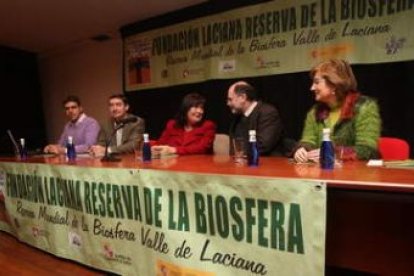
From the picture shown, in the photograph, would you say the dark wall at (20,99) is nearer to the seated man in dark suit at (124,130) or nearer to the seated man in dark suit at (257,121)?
the seated man in dark suit at (124,130)

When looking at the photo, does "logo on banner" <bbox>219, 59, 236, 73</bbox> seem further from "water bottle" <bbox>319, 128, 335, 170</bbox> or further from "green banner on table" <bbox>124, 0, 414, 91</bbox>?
"water bottle" <bbox>319, 128, 335, 170</bbox>

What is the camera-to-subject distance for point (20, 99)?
4.86m

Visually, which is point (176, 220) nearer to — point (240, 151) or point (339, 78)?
point (240, 151)

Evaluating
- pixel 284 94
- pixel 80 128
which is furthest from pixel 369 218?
pixel 80 128

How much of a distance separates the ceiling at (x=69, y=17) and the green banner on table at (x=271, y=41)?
25 cm

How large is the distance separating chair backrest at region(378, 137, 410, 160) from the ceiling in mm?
2222

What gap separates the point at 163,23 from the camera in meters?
3.67

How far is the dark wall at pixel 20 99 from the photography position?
460cm

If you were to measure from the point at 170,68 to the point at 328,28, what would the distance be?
5.53 feet

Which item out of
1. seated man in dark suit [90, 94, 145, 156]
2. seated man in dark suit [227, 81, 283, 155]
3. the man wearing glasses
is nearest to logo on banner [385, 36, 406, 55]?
seated man in dark suit [227, 81, 283, 155]

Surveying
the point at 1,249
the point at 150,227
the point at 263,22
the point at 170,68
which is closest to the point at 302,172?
the point at 150,227

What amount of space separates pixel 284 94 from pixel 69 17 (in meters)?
2.40

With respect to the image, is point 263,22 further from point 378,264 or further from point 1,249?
point 1,249

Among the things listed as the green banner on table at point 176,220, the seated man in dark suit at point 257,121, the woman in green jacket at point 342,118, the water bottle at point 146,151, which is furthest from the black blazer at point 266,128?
the green banner on table at point 176,220
